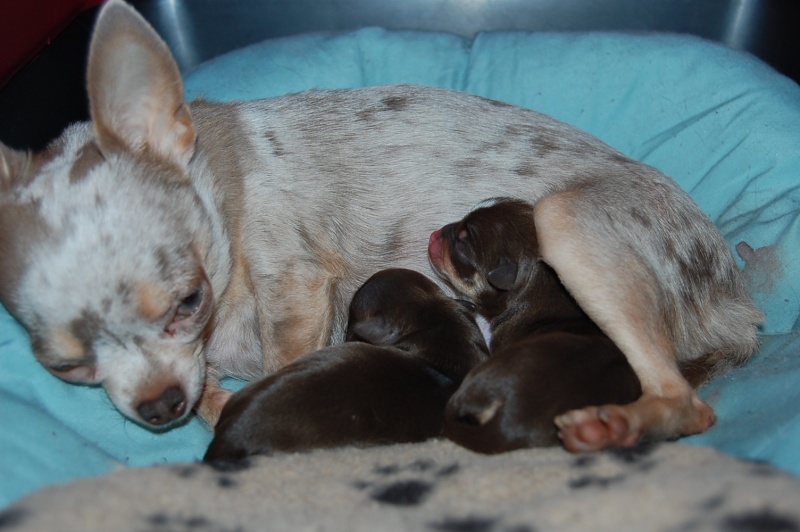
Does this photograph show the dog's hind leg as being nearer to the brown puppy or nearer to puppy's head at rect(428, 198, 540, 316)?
the brown puppy

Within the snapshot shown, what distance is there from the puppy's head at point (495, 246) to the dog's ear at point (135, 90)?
1.34 metres

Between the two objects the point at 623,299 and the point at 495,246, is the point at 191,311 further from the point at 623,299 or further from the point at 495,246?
the point at 623,299

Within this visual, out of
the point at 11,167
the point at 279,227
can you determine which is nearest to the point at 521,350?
the point at 279,227

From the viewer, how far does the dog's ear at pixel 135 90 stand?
327 centimetres

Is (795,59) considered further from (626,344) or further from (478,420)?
(478,420)

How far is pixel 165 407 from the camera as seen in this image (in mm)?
3424

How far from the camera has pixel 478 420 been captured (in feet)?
10.4

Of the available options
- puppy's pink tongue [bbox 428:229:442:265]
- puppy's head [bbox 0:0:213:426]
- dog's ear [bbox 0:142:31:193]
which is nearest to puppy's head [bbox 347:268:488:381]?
puppy's pink tongue [bbox 428:229:442:265]

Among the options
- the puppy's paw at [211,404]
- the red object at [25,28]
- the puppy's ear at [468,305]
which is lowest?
the puppy's paw at [211,404]

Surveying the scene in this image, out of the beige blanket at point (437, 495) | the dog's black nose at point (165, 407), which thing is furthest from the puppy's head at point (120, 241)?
the beige blanket at point (437, 495)

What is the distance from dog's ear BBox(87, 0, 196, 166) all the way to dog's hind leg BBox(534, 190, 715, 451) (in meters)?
1.71

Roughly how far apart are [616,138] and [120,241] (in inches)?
140

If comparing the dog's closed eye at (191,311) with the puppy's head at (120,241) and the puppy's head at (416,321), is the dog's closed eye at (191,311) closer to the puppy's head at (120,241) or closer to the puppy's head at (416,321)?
the puppy's head at (120,241)

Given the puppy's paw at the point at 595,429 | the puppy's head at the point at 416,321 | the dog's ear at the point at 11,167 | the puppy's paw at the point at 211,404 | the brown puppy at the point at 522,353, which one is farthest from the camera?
the puppy's paw at the point at 211,404
